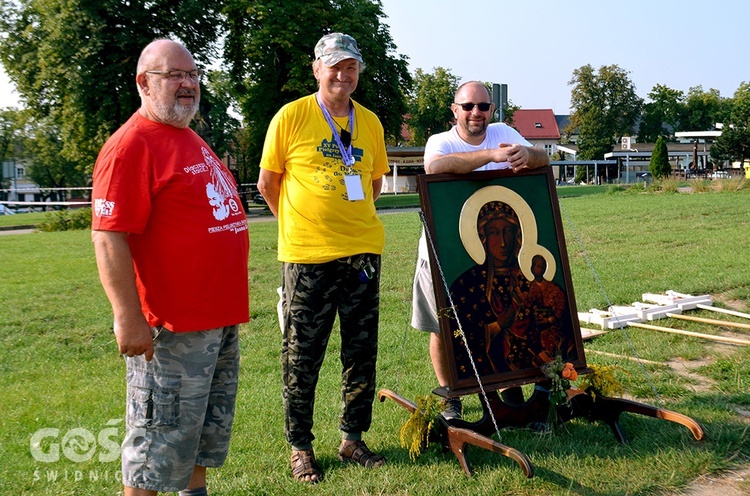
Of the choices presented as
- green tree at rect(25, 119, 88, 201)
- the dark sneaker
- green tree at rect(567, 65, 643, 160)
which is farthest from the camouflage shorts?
green tree at rect(567, 65, 643, 160)

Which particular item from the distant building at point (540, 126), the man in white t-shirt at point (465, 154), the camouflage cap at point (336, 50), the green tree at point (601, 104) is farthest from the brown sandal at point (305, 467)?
the distant building at point (540, 126)

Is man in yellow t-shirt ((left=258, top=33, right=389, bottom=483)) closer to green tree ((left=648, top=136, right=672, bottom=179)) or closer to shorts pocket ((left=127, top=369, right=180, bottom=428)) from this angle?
shorts pocket ((left=127, top=369, right=180, bottom=428))

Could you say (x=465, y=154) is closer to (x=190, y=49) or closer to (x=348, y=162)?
(x=348, y=162)

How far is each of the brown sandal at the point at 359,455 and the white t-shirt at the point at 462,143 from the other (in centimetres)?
121

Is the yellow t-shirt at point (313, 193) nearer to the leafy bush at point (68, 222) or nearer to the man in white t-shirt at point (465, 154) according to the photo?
the man in white t-shirt at point (465, 154)

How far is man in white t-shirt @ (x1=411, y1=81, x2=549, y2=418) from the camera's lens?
13.7ft

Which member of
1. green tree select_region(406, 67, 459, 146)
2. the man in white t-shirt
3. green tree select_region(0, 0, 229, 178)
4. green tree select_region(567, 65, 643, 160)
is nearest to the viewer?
the man in white t-shirt

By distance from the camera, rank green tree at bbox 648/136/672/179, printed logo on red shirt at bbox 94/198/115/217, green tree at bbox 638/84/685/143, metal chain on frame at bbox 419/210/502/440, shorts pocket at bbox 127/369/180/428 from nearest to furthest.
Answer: printed logo on red shirt at bbox 94/198/115/217 < shorts pocket at bbox 127/369/180/428 < metal chain on frame at bbox 419/210/502/440 < green tree at bbox 648/136/672/179 < green tree at bbox 638/84/685/143

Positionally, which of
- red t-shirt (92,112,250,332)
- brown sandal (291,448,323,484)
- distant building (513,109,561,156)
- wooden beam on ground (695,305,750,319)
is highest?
distant building (513,109,561,156)

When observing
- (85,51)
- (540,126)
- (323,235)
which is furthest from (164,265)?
(540,126)

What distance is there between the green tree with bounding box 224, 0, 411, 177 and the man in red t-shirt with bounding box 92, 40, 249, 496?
1156 inches

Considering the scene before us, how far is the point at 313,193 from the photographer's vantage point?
3.87 meters

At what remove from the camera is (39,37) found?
92.0 ft

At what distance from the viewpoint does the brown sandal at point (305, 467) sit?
3.89 meters
